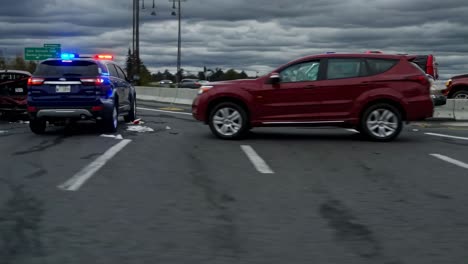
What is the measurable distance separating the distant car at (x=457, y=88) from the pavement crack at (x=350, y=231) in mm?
16033

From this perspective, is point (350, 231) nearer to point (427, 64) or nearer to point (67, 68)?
point (67, 68)

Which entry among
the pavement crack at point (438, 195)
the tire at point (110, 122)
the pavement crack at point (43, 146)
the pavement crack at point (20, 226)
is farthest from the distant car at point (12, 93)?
the pavement crack at point (438, 195)

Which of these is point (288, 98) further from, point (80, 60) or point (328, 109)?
point (80, 60)

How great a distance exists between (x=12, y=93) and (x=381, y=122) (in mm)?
10475

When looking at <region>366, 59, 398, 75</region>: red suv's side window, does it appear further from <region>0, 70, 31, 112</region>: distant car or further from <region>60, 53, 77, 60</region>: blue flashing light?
<region>0, 70, 31, 112</region>: distant car

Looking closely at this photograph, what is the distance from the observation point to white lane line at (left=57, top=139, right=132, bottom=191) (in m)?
8.11

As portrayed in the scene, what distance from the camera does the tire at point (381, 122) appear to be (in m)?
13.0

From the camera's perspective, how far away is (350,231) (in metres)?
5.95

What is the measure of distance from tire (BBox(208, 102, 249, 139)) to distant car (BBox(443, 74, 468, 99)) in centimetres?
1114

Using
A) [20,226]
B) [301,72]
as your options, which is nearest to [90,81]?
[301,72]

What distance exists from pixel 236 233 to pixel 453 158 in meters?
6.35

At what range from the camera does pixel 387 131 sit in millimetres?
13172

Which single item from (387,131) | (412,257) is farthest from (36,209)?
(387,131)

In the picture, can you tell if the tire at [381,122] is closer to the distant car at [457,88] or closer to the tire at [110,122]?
the tire at [110,122]
